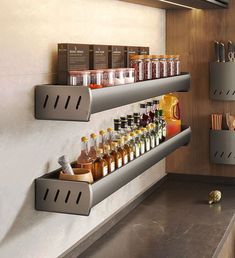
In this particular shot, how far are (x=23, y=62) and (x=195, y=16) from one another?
6.40 feet

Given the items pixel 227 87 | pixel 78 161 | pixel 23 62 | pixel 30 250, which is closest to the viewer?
pixel 23 62

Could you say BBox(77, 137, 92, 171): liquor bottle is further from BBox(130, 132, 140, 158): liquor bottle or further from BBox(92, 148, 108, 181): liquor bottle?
BBox(130, 132, 140, 158): liquor bottle

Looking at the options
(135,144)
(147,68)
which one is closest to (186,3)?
(147,68)

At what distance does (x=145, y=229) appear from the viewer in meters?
2.61

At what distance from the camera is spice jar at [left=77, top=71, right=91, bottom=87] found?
1913mm

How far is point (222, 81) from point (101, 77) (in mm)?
1593

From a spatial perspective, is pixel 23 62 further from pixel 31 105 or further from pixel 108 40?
pixel 108 40

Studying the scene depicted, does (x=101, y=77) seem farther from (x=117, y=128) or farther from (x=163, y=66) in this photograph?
(x=163, y=66)

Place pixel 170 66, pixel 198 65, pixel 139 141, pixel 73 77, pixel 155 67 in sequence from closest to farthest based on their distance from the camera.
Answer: pixel 73 77, pixel 139 141, pixel 155 67, pixel 170 66, pixel 198 65

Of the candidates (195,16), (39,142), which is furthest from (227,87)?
(39,142)

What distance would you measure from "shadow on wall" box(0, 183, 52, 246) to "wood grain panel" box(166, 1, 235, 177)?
1816 millimetres

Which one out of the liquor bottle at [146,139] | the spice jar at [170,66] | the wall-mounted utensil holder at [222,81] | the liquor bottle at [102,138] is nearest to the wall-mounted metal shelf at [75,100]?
the liquor bottle at [102,138]

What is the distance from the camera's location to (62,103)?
6.00 feet

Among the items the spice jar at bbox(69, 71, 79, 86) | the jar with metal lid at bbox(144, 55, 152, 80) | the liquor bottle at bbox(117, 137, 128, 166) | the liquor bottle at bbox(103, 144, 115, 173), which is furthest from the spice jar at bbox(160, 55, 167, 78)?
the spice jar at bbox(69, 71, 79, 86)
